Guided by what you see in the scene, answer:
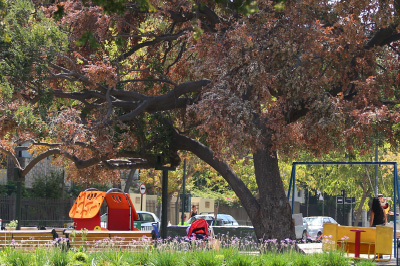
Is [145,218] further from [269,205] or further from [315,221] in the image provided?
[269,205]

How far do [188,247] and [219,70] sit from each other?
434 centimetres

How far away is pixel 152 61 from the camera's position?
19109 mm

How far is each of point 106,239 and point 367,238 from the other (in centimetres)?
780

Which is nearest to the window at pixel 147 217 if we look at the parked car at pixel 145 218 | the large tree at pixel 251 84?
the parked car at pixel 145 218

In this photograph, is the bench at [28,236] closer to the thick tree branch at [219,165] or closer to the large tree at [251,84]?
the large tree at [251,84]

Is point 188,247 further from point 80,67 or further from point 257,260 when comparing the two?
point 80,67

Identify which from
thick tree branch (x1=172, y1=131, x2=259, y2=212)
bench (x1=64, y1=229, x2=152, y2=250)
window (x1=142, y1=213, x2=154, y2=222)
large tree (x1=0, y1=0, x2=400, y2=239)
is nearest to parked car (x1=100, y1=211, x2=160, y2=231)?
window (x1=142, y1=213, x2=154, y2=222)

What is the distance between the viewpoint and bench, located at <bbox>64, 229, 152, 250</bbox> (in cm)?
1212

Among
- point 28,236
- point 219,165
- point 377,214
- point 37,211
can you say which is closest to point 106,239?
point 28,236

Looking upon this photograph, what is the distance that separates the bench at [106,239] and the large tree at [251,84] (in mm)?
2462

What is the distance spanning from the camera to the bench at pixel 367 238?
1544 centimetres

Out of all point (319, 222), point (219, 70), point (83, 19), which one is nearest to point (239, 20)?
point (219, 70)

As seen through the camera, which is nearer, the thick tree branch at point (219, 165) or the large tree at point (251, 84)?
the large tree at point (251, 84)

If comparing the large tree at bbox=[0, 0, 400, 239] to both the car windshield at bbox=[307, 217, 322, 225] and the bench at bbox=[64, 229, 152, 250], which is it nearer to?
the bench at bbox=[64, 229, 152, 250]
